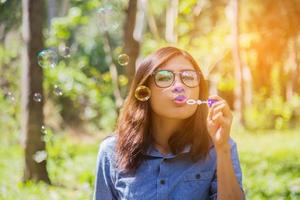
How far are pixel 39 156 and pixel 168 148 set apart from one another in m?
3.44

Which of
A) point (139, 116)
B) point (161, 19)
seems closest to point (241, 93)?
point (161, 19)

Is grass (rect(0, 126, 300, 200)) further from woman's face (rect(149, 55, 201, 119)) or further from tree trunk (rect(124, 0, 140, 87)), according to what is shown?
woman's face (rect(149, 55, 201, 119))

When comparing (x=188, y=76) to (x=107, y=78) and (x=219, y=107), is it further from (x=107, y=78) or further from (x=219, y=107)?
(x=107, y=78)

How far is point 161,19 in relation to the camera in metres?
18.4

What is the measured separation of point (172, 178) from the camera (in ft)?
6.83

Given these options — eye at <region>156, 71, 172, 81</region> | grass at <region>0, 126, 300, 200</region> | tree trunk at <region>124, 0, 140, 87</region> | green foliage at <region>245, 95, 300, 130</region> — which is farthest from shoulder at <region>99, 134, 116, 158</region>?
green foliage at <region>245, 95, 300, 130</region>

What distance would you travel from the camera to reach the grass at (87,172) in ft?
16.7

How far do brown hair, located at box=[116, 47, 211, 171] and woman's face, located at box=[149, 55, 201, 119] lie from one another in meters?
0.03

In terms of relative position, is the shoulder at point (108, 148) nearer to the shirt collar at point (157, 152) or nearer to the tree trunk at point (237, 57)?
the shirt collar at point (157, 152)

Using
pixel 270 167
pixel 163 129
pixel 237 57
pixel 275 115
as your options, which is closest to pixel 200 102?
pixel 163 129

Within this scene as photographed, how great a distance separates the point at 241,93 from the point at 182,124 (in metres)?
11.8

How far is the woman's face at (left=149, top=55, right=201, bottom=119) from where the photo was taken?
2023 millimetres

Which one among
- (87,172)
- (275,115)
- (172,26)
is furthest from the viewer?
(275,115)

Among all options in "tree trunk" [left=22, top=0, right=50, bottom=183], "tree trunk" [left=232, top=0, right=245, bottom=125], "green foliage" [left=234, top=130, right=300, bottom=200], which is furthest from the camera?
"tree trunk" [left=232, top=0, right=245, bottom=125]
